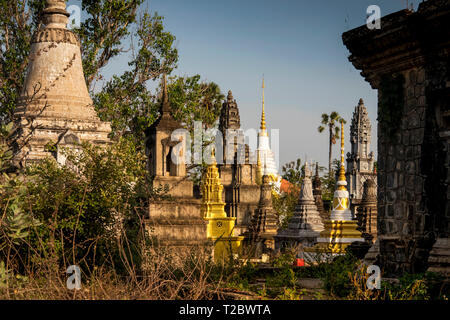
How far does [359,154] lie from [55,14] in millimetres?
42108

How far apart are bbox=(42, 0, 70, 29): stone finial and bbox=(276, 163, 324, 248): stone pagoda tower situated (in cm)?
1258

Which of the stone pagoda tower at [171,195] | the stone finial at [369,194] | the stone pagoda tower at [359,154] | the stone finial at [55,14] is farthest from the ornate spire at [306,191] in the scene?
the stone pagoda tower at [359,154]

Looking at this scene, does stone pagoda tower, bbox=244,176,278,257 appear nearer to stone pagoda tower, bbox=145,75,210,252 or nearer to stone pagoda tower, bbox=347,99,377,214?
stone pagoda tower, bbox=145,75,210,252

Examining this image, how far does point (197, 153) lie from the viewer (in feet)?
129

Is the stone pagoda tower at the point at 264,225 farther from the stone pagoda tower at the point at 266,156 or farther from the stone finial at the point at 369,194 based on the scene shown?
the stone pagoda tower at the point at 266,156

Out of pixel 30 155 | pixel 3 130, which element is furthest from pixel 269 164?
pixel 3 130

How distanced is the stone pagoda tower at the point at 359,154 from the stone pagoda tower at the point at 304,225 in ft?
112

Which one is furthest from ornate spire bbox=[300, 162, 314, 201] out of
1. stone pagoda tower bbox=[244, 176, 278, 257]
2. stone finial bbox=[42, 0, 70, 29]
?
stone finial bbox=[42, 0, 70, 29]

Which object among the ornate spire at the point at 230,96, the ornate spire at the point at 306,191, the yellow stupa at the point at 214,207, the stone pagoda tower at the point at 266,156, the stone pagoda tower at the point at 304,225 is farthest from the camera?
the stone pagoda tower at the point at 266,156

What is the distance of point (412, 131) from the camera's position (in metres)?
10.3

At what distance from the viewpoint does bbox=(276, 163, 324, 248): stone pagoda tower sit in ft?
96.5

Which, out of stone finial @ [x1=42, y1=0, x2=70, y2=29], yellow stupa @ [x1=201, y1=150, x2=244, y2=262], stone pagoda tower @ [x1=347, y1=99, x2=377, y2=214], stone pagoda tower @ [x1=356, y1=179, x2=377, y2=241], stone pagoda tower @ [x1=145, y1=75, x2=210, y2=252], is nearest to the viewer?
stone pagoda tower @ [x1=145, y1=75, x2=210, y2=252]

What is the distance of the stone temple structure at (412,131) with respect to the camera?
9773 millimetres

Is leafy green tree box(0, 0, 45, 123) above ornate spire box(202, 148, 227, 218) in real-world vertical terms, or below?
above
